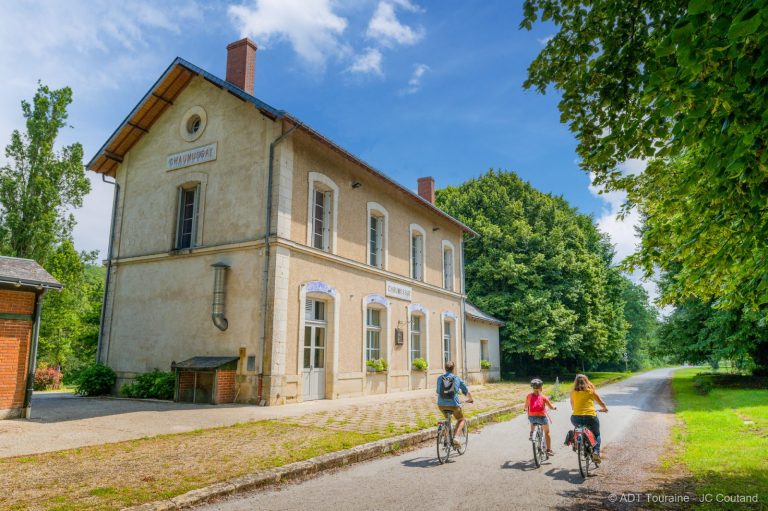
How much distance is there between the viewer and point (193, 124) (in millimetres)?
15359

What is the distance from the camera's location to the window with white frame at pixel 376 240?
17.0 m

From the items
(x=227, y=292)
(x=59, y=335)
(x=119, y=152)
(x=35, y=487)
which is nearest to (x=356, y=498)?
(x=35, y=487)

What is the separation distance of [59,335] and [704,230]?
2958 centimetres

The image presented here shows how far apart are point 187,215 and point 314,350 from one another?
18.7ft

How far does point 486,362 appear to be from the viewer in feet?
79.6

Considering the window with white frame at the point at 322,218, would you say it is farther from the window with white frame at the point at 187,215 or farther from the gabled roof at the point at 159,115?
the window with white frame at the point at 187,215

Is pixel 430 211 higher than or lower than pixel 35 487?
higher

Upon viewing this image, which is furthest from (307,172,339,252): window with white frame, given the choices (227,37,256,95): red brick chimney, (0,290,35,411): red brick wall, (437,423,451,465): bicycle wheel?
(437,423,451,465): bicycle wheel

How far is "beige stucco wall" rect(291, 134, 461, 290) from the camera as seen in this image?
13.7 metres

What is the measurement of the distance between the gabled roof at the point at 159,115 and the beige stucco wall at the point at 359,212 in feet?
1.59

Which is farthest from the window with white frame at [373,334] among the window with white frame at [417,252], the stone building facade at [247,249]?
the window with white frame at [417,252]

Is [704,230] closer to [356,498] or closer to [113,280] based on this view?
[356,498]

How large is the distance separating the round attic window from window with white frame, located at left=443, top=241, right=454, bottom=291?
1132cm

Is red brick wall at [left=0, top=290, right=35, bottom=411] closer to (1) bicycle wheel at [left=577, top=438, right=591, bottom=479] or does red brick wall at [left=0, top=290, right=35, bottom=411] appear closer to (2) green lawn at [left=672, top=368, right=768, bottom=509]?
(1) bicycle wheel at [left=577, top=438, right=591, bottom=479]
